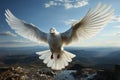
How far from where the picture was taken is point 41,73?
14.4 m

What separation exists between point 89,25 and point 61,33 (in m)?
1.13

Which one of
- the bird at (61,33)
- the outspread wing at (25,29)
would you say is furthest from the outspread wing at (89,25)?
the outspread wing at (25,29)

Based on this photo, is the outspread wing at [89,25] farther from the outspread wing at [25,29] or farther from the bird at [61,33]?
the outspread wing at [25,29]

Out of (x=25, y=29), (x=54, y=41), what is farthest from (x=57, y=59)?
(x=25, y=29)

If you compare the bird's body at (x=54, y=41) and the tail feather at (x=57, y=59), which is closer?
the bird's body at (x=54, y=41)

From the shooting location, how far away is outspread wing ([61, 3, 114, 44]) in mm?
9016

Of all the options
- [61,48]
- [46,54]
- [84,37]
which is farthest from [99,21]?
[46,54]

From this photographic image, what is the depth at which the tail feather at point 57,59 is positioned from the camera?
11164 millimetres

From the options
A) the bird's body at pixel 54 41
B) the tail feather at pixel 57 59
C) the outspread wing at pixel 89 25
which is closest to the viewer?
the outspread wing at pixel 89 25

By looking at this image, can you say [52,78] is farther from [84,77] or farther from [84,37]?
[84,37]

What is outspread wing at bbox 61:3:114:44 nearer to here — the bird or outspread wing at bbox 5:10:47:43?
the bird

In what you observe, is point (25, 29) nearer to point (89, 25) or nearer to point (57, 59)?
point (57, 59)

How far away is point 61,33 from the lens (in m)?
10.6

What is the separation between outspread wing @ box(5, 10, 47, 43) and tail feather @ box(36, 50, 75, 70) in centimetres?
51
